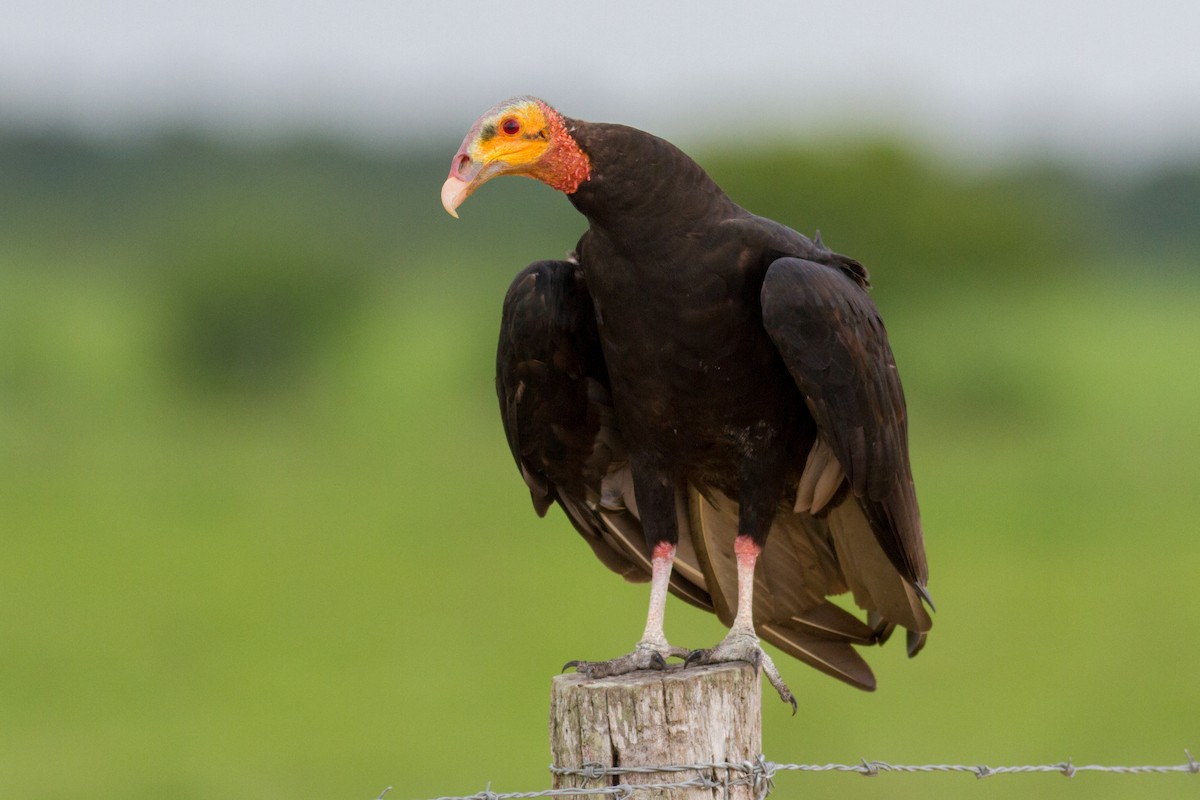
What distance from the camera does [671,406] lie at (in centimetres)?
429

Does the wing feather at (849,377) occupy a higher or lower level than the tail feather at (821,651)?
higher

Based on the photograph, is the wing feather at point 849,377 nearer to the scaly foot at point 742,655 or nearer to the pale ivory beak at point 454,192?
the scaly foot at point 742,655

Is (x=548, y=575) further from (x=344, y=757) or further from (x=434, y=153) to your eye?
(x=434, y=153)

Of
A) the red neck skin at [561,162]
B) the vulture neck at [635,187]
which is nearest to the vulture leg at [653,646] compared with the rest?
the vulture neck at [635,187]

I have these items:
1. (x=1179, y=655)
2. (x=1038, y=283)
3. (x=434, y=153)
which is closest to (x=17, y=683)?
(x=1179, y=655)

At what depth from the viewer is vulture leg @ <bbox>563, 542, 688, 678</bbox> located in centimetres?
390

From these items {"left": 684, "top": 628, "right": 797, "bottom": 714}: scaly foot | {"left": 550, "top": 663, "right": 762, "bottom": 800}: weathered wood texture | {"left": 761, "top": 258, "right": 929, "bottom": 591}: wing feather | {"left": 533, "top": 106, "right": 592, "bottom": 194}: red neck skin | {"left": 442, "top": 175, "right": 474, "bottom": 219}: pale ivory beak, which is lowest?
{"left": 550, "top": 663, "right": 762, "bottom": 800}: weathered wood texture

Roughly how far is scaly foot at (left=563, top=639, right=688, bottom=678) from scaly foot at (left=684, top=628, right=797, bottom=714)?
72 millimetres

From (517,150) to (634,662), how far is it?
1.25 metres

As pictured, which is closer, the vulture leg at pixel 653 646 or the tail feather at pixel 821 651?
the vulture leg at pixel 653 646

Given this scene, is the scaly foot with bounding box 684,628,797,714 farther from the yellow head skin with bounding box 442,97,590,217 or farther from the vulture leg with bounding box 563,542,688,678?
the yellow head skin with bounding box 442,97,590,217

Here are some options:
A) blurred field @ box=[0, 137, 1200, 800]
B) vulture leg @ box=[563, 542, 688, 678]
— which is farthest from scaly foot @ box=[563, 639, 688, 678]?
blurred field @ box=[0, 137, 1200, 800]

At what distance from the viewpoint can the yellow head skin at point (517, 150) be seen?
393 cm

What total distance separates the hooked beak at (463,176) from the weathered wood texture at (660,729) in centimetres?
121
